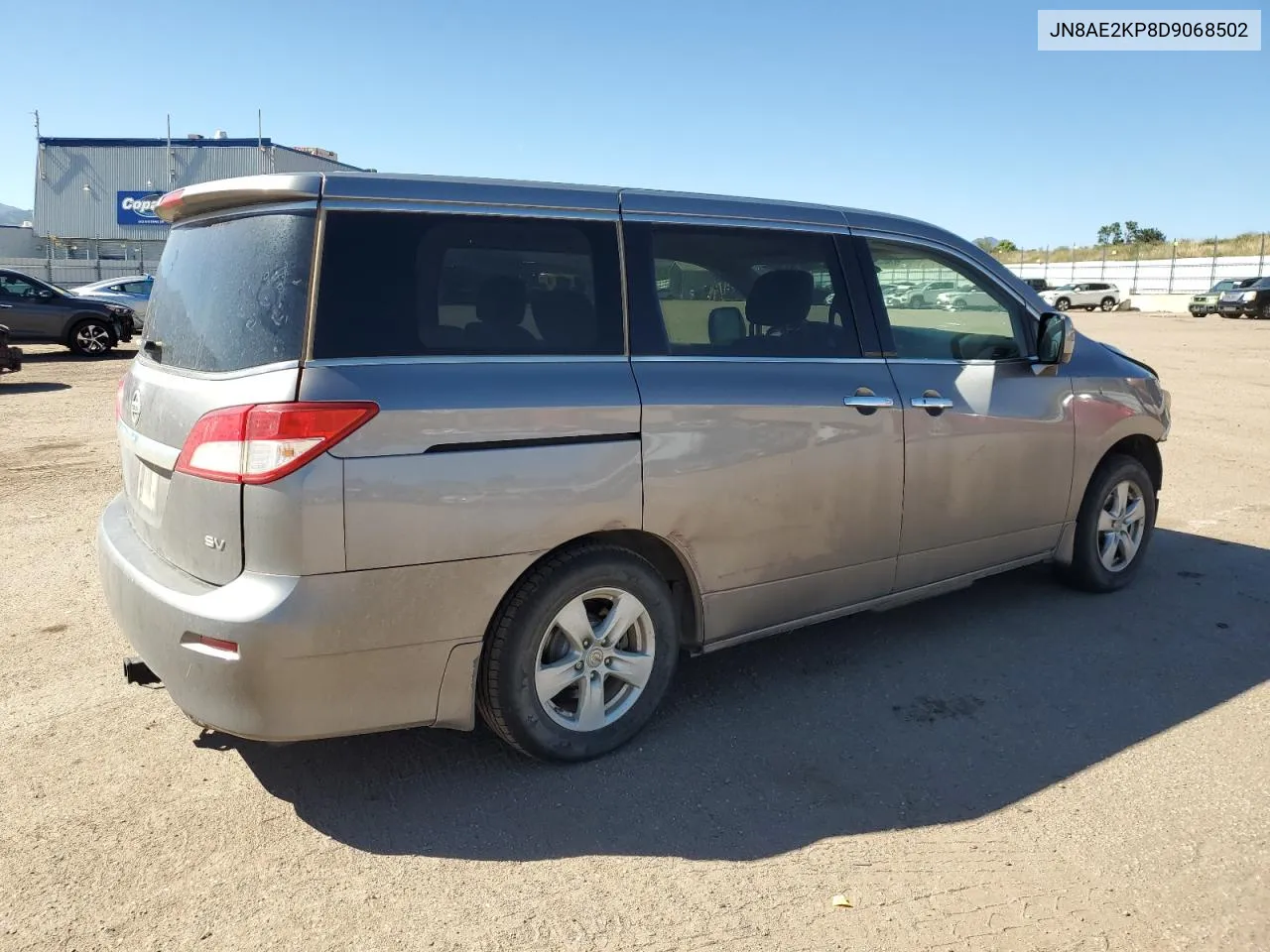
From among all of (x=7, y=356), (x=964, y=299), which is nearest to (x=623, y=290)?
(x=964, y=299)

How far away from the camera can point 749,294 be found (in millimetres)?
3980

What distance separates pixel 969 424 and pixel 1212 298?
43589 mm

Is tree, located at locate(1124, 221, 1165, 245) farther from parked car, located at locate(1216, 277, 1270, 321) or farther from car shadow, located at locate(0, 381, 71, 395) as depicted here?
car shadow, located at locate(0, 381, 71, 395)

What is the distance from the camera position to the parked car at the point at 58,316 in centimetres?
1788

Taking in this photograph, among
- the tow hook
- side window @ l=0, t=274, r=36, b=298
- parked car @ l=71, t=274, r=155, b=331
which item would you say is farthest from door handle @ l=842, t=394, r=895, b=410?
parked car @ l=71, t=274, r=155, b=331

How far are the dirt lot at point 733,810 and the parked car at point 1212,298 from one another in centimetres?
4181

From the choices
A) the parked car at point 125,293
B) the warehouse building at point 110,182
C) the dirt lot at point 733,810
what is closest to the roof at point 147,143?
the warehouse building at point 110,182

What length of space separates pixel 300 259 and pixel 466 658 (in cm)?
132

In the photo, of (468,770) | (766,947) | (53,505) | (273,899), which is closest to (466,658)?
(468,770)

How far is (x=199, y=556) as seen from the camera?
3021 mm

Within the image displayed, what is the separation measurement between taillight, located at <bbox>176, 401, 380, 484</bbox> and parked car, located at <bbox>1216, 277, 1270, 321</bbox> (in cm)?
4389

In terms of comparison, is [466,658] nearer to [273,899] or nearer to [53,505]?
[273,899]

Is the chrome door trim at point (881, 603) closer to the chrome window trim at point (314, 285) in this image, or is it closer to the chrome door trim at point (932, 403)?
the chrome door trim at point (932, 403)

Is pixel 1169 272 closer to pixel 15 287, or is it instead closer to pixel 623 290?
pixel 15 287
